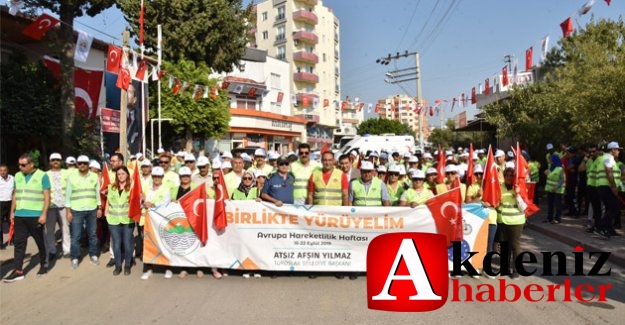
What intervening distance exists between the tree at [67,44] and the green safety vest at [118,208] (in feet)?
33.3

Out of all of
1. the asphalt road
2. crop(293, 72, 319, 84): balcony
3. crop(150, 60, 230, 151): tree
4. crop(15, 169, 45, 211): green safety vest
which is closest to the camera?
the asphalt road

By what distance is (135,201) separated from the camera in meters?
6.98

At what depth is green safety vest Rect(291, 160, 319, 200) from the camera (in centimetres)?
730

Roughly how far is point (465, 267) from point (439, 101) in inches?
853

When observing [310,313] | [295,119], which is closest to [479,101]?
[295,119]

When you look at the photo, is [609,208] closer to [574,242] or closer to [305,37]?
[574,242]

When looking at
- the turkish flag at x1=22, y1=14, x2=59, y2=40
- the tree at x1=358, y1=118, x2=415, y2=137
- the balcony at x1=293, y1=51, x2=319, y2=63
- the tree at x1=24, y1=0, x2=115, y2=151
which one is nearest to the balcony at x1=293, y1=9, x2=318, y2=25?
the balcony at x1=293, y1=51, x2=319, y2=63

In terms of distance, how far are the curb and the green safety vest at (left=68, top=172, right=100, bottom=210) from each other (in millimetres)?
8350

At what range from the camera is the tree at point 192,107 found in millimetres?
23562

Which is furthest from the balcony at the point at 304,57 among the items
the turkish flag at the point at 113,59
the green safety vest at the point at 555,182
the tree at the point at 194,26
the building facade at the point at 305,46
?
the green safety vest at the point at 555,182

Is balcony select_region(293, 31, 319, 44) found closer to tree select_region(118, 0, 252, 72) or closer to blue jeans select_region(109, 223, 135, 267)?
tree select_region(118, 0, 252, 72)

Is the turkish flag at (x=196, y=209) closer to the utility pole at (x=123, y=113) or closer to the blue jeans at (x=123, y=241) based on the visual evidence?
the blue jeans at (x=123, y=241)

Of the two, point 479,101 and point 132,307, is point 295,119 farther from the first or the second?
point 132,307

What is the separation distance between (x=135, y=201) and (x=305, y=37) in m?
60.4
